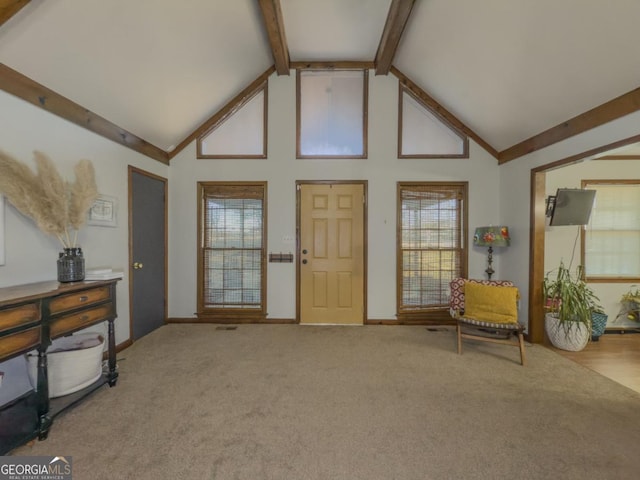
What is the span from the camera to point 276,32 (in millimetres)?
3053

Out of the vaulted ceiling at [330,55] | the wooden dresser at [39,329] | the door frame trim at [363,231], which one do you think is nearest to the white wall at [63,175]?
the vaulted ceiling at [330,55]

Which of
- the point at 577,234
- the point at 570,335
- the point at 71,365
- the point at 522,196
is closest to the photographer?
the point at 71,365

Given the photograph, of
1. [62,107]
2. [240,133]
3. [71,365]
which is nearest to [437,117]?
[240,133]

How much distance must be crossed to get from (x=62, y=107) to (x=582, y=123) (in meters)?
4.75

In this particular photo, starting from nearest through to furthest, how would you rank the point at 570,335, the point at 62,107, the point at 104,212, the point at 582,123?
the point at 62,107 → the point at 582,123 → the point at 104,212 → the point at 570,335

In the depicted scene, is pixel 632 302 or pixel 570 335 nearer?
pixel 570 335

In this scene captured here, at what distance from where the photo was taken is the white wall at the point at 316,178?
12.8ft

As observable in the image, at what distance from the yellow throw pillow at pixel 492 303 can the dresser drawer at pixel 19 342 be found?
140 inches

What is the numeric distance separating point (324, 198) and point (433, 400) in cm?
268

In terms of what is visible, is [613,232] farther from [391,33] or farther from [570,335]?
[391,33]

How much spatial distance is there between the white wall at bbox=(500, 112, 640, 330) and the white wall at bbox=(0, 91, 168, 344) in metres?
4.72

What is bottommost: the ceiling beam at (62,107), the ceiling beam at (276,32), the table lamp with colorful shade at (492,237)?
the table lamp with colorful shade at (492,237)

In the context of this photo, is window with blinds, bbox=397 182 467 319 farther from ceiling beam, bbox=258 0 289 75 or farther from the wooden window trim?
ceiling beam, bbox=258 0 289 75

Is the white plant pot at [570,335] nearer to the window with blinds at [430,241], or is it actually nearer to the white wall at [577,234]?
the white wall at [577,234]
